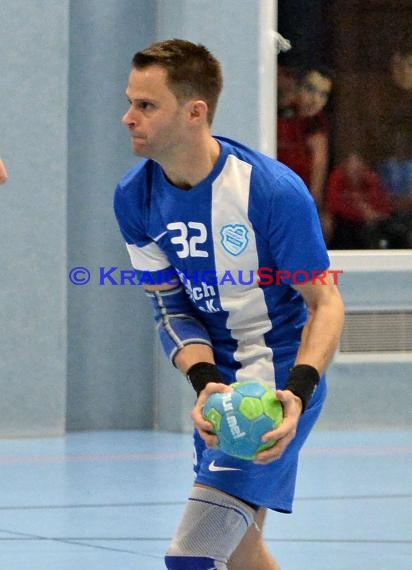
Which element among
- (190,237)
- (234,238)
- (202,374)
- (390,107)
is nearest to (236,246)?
(234,238)

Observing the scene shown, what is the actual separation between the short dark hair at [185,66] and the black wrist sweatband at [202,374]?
29.8 inches

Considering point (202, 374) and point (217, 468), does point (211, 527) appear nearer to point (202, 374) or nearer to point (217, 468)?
point (217, 468)

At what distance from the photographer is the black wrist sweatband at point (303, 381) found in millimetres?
3902

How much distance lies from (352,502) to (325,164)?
3.70 m

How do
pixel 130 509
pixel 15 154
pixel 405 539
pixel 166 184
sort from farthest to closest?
pixel 15 154 → pixel 130 509 → pixel 405 539 → pixel 166 184

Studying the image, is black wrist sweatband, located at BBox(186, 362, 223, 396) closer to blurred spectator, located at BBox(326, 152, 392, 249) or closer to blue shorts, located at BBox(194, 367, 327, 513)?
blue shorts, located at BBox(194, 367, 327, 513)

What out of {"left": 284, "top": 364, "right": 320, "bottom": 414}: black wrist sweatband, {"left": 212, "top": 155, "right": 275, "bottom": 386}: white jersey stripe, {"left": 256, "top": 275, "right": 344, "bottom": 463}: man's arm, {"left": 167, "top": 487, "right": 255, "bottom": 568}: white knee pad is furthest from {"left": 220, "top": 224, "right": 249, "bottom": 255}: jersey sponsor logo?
{"left": 167, "top": 487, "right": 255, "bottom": 568}: white knee pad

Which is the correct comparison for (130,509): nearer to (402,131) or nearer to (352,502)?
(352,502)

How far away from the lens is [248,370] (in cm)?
436

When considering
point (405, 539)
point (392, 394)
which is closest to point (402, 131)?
Result: point (392, 394)

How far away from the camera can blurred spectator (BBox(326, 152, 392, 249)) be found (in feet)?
33.7

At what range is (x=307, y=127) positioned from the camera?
1016cm

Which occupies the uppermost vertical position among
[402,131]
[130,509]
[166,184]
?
[402,131]

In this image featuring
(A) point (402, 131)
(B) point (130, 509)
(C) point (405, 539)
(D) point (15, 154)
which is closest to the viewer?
(C) point (405, 539)
